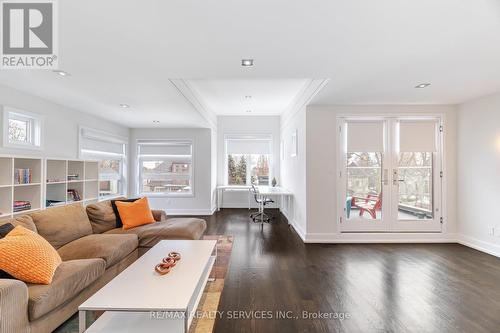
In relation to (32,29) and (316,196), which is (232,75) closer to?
(32,29)

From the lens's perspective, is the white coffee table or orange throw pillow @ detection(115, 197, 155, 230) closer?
the white coffee table

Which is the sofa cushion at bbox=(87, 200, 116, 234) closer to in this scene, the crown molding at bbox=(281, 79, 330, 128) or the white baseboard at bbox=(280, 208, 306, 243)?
the white baseboard at bbox=(280, 208, 306, 243)

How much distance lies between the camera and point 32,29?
195 cm

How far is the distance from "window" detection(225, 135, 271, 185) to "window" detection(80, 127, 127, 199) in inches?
117

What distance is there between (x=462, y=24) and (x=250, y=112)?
17.1 feet

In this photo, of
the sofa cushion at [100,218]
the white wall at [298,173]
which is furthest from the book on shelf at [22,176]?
the white wall at [298,173]

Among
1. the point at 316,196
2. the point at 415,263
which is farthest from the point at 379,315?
the point at 316,196

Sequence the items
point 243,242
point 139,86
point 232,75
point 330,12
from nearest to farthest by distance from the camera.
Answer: point 330,12
point 232,75
point 139,86
point 243,242

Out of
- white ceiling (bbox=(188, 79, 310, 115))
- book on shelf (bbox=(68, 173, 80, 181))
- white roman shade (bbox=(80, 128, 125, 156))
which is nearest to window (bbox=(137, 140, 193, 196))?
white roman shade (bbox=(80, 128, 125, 156))

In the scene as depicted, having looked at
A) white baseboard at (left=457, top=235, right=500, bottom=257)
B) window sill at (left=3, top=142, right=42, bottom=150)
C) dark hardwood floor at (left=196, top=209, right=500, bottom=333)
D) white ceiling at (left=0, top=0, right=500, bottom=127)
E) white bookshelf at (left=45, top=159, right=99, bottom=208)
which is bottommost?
dark hardwood floor at (left=196, top=209, right=500, bottom=333)

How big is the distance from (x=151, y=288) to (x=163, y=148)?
5569 mm

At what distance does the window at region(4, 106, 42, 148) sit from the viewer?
331cm

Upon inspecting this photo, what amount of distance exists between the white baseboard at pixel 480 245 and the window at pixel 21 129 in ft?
23.9

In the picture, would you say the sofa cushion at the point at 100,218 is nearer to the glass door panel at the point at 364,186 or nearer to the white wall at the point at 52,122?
the white wall at the point at 52,122
